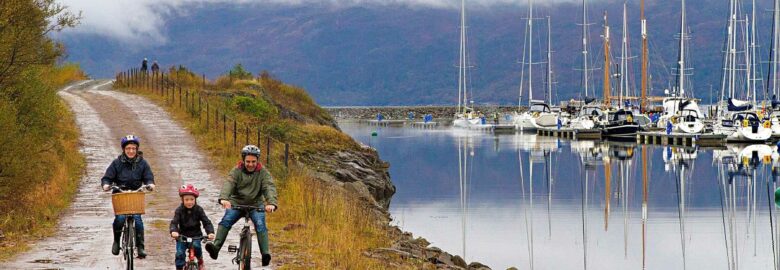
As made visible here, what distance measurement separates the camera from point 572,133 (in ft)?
324

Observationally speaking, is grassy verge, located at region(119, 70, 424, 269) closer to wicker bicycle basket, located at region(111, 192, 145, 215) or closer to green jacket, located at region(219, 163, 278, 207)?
green jacket, located at region(219, 163, 278, 207)

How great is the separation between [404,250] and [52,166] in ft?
34.4

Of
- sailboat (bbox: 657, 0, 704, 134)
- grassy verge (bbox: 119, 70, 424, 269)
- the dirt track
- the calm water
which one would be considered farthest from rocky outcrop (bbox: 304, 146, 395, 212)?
sailboat (bbox: 657, 0, 704, 134)

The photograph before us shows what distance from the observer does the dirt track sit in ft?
61.8

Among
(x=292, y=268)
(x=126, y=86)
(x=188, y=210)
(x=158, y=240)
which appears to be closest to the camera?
(x=188, y=210)

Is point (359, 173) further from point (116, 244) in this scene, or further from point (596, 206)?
point (116, 244)

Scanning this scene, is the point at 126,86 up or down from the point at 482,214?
up

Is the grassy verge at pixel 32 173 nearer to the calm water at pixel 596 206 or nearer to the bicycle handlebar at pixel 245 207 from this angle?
the bicycle handlebar at pixel 245 207

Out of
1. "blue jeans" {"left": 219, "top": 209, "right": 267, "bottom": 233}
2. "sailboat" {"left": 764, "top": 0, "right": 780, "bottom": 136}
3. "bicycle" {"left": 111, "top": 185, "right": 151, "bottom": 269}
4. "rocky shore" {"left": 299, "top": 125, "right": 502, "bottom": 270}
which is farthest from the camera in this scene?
"sailboat" {"left": 764, "top": 0, "right": 780, "bottom": 136}

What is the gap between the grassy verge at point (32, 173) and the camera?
2214cm

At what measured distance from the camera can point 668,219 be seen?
1549 inches

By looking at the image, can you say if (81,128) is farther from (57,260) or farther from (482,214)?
(57,260)

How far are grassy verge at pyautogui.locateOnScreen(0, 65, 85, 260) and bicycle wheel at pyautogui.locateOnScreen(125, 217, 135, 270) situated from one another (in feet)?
12.2

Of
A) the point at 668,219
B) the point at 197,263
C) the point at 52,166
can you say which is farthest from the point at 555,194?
the point at 197,263
